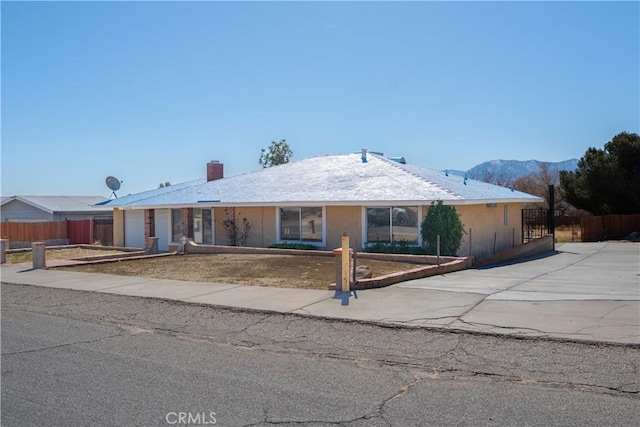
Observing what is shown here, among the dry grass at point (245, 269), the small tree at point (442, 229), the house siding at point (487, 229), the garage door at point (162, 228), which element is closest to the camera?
the dry grass at point (245, 269)

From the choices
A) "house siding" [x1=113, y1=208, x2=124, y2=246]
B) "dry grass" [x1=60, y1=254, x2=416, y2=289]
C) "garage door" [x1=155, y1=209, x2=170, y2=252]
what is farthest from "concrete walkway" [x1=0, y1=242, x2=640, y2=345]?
"house siding" [x1=113, y1=208, x2=124, y2=246]

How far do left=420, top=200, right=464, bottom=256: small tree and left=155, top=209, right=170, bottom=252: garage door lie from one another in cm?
Answer: 1341

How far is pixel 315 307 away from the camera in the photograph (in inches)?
434

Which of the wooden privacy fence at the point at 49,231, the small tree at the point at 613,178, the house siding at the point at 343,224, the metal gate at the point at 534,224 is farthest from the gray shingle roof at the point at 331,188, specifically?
the small tree at the point at 613,178

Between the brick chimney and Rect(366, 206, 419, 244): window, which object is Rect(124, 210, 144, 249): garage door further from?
Rect(366, 206, 419, 244): window

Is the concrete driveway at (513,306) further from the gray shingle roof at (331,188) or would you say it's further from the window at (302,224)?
the window at (302,224)

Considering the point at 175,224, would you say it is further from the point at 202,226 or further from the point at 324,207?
the point at 324,207

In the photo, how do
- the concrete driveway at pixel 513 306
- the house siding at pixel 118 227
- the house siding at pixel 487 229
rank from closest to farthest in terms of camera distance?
the concrete driveway at pixel 513 306
the house siding at pixel 487 229
the house siding at pixel 118 227

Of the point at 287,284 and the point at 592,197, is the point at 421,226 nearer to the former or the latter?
the point at 287,284

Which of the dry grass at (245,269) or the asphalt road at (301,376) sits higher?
the dry grass at (245,269)

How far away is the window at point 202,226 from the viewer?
27.1 m

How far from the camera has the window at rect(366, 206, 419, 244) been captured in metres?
22.0

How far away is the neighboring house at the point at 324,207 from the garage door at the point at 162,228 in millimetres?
49

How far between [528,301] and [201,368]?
647cm
